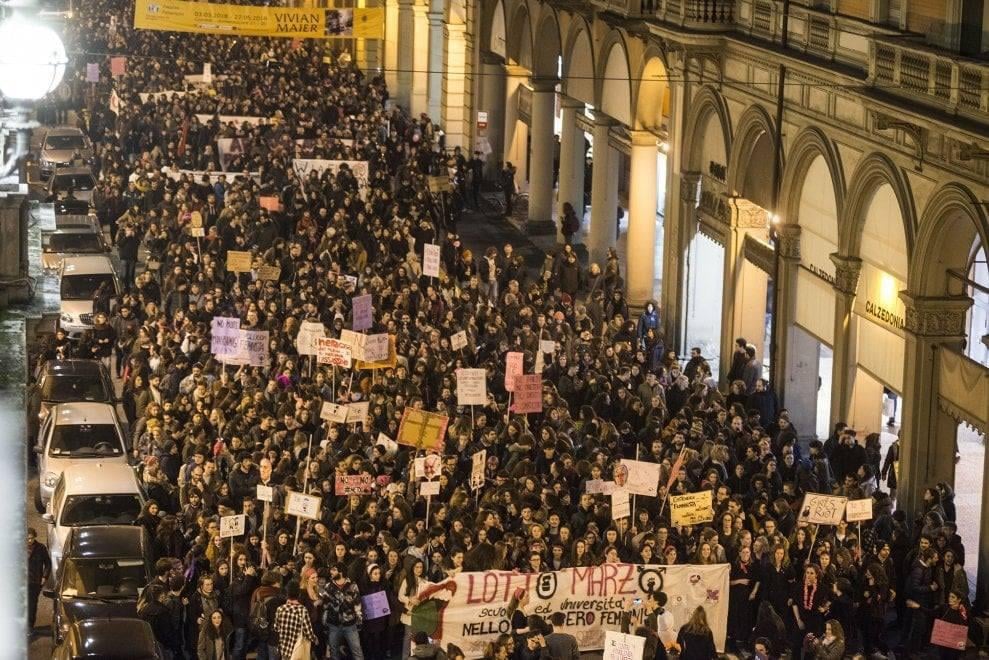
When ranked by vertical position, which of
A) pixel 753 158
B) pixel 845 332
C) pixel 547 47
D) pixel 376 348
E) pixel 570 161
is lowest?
pixel 570 161

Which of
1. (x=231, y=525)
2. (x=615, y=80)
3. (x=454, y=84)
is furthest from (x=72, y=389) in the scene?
(x=454, y=84)

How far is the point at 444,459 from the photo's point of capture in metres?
26.8

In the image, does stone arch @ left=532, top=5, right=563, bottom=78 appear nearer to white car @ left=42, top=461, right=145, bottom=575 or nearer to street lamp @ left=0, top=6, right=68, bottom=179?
white car @ left=42, top=461, right=145, bottom=575

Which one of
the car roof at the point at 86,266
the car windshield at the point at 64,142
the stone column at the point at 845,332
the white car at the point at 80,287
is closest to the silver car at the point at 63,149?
the car windshield at the point at 64,142

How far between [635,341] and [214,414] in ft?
25.3

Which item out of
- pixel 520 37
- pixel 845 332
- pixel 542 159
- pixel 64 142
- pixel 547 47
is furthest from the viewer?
pixel 64 142

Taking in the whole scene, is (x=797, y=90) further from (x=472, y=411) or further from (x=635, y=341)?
(x=472, y=411)

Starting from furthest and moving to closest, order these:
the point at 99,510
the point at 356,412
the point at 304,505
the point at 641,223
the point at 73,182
Result: the point at 73,182 → the point at 641,223 → the point at 356,412 → the point at 99,510 → the point at 304,505

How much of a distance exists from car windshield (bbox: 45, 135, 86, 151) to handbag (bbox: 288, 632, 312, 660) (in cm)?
3391

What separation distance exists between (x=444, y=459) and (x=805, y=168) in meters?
9.05

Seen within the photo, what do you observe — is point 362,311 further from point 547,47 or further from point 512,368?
point 547,47

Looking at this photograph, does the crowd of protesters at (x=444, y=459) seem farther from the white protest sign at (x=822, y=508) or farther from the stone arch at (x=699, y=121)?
the stone arch at (x=699, y=121)

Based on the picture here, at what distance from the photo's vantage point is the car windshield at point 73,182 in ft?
164

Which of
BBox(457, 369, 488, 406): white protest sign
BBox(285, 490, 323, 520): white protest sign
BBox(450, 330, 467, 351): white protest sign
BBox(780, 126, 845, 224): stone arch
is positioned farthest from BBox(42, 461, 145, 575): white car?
BBox(780, 126, 845, 224): stone arch
